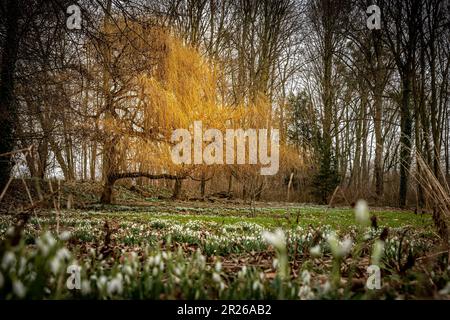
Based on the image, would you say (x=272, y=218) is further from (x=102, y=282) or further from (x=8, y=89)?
(x=102, y=282)

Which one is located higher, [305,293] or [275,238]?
[275,238]

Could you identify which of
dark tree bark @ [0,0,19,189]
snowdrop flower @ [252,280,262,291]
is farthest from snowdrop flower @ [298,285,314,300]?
dark tree bark @ [0,0,19,189]

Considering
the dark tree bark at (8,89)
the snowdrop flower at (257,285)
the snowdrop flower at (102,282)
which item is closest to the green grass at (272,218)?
the dark tree bark at (8,89)

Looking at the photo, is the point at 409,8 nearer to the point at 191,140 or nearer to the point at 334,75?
the point at 334,75

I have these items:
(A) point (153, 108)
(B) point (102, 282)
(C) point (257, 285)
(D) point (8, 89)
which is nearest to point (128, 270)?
(B) point (102, 282)

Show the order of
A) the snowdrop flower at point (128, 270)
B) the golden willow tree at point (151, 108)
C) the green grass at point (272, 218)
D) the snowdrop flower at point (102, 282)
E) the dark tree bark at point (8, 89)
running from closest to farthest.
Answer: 1. the snowdrop flower at point (102, 282)
2. the snowdrop flower at point (128, 270)
3. the green grass at point (272, 218)
4. the dark tree bark at point (8, 89)
5. the golden willow tree at point (151, 108)

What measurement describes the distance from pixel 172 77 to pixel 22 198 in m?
8.24

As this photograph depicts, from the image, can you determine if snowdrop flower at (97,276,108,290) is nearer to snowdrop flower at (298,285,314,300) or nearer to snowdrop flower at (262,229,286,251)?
snowdrop flower at (262,229,286,251)

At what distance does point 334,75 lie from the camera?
26.8 meters

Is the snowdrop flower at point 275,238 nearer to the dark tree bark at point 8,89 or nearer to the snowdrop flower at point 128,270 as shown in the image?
the snowdrop flower at point 128,270

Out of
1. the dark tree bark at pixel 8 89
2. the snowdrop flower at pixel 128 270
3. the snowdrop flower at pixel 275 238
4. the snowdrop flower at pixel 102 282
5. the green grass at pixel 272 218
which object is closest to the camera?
the snowdrop flower at pixel 275 238

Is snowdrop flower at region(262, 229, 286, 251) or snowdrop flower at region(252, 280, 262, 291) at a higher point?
snowdrop flower at region(262, 229, 286, 251)

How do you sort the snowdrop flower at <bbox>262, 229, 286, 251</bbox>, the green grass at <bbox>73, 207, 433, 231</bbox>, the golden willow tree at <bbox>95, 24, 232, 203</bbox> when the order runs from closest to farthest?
1. the snowdrop flower at <bbox>262, 229, 286, 251</bbox>
2. the green grass at <bbox>73, 207, 433, 231</bbox>
3. the golden willow tree at <bbox>95, 24, 232, 203</bbox>

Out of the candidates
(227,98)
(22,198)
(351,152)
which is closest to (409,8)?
(227,98)
